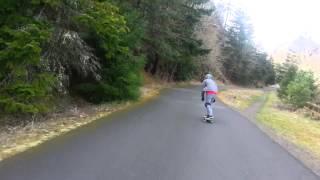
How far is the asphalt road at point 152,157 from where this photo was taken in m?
7.16

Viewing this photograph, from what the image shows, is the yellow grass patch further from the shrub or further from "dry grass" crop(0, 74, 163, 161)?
the shrub

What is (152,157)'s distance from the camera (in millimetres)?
8773

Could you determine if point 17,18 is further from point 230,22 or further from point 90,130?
point 230,22

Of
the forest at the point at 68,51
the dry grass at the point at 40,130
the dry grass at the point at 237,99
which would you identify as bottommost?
the dry grass at the point at 237,99

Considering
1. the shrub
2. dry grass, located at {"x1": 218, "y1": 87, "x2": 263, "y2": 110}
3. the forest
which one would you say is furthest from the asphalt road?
the shrub

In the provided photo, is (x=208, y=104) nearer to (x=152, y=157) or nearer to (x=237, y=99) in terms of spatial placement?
(x=152, y=157)

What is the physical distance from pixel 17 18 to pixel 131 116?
5.65 m

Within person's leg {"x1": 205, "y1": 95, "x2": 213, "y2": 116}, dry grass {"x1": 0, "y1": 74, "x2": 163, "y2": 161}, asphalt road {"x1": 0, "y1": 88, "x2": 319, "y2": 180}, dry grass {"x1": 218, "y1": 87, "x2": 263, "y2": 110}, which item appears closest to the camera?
asphalt road {"x1": 0, "y1": 88, "x2": 319, "y2": 180}

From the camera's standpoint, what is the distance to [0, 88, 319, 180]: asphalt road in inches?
282

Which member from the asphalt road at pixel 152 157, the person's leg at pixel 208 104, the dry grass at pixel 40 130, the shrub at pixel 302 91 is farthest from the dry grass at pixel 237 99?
the asphalt road at pixel 152 157

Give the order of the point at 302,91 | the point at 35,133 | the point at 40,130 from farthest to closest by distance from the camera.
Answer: the point at 302,91, the point at 40,130, the point at 35,133

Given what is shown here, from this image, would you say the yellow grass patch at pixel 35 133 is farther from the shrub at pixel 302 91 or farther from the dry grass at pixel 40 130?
the shrub at pixel 302 91

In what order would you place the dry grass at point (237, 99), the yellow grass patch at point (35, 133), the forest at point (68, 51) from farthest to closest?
the dry grass at point (237, 99)
the forest at point (68, 51)
the yellow grass patch at point (35, 133)

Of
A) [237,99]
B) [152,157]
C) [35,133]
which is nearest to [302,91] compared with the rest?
[237,99]
